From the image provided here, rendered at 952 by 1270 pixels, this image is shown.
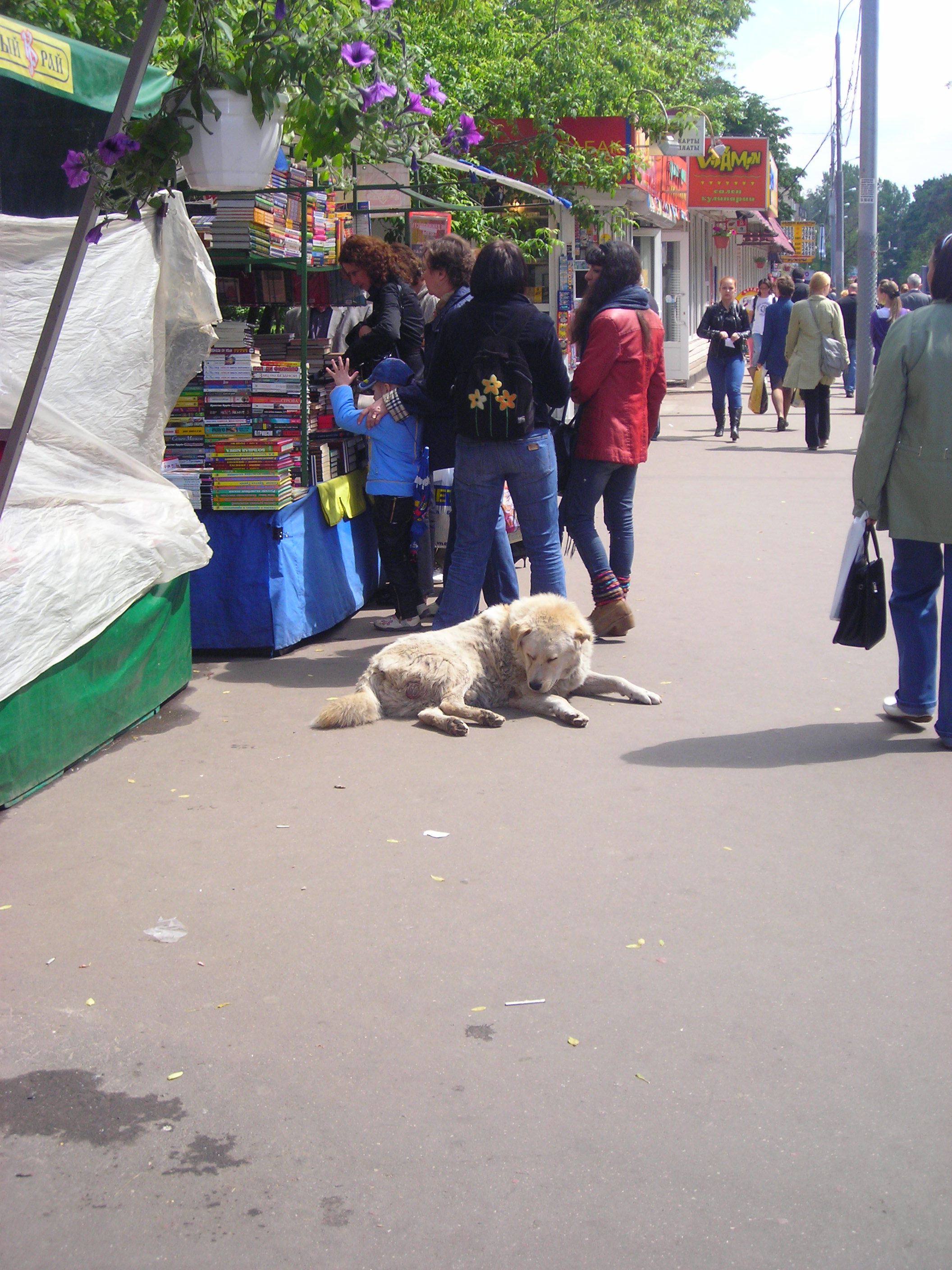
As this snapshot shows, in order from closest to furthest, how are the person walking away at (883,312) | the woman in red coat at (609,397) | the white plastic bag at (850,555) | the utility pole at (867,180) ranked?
the white plastic bag at (850,555)
the woman in red coat at (609,397)
the person walking away at (883,312)
the utility pole at (867,180)

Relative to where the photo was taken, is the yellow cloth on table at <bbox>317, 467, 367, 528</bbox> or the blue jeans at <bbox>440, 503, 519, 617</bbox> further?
the yellow cloth on table at <bbox>317, 467, 367, 528</bbox>

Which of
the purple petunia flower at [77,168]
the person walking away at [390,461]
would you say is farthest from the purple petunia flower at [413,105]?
the person walking away at [390,461]

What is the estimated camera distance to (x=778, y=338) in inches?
659

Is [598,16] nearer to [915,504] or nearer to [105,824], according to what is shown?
[915,504]

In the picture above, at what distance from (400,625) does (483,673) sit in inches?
62.8

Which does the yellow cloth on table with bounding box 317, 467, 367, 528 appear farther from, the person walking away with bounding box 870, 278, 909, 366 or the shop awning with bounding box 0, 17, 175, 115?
the person walking away with bounding box 870, 278, 909, 366

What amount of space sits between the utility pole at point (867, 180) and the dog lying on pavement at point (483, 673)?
1320 cm

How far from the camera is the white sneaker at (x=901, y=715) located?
548 centimetres

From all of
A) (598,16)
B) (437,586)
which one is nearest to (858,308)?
(598,16)

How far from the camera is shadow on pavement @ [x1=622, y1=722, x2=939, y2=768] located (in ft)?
17.0

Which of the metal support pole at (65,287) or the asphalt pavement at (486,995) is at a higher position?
the metal support pole at (65,287)

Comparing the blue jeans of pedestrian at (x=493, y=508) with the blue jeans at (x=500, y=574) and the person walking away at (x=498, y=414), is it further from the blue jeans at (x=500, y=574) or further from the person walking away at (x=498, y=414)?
the blue jeans at (x=500, y=574)

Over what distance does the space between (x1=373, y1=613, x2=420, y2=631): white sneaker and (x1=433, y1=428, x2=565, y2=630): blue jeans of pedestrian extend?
88 cm

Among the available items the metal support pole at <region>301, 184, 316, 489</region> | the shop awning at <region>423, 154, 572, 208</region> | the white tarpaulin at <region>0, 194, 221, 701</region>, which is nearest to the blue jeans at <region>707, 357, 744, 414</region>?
the shop awning at <region>423, 154, 572, 208</region>
